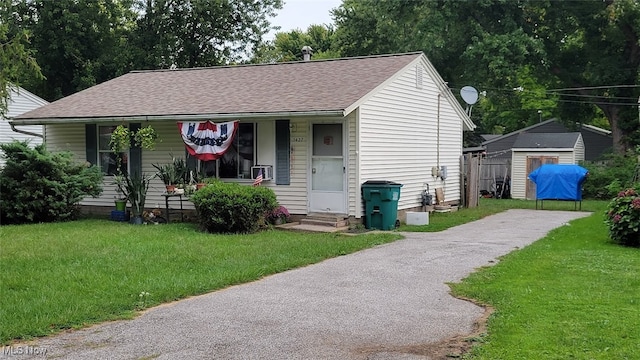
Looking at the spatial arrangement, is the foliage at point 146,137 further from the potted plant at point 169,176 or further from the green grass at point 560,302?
the green grass at point 560,302

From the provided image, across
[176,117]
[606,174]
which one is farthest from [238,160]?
[606,174]

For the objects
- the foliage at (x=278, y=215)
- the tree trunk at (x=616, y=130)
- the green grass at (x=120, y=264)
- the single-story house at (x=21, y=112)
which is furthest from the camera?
the tree trunk at (x=616, y=130)

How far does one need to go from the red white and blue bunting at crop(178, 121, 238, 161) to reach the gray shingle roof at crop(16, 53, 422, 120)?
1.04 feet

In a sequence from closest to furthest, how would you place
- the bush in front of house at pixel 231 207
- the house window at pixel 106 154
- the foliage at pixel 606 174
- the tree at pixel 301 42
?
the bush in front of house at pixel 231 207
the house window at pixel 106 154
the foliage at pixel 606 174
the tree at pixel 301 42

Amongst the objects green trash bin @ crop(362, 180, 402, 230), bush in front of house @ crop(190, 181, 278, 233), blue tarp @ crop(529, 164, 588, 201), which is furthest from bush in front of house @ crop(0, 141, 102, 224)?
blue tarp @ crop(529, 164, 588, 201)

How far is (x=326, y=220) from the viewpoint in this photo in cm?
1327

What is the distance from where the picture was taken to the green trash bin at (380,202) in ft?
42.9

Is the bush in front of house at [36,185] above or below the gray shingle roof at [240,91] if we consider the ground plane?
below

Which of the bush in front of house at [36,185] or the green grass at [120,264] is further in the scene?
the bush in front of house at [36,185]

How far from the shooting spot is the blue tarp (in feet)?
67.8

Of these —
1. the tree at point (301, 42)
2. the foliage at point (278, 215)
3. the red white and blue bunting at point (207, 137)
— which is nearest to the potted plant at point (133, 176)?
the red white and blue bunting at point (207, 137)

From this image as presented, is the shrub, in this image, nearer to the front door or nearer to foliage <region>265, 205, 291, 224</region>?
the front door

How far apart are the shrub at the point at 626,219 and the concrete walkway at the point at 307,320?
351 centimetres

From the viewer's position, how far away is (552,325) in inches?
218
